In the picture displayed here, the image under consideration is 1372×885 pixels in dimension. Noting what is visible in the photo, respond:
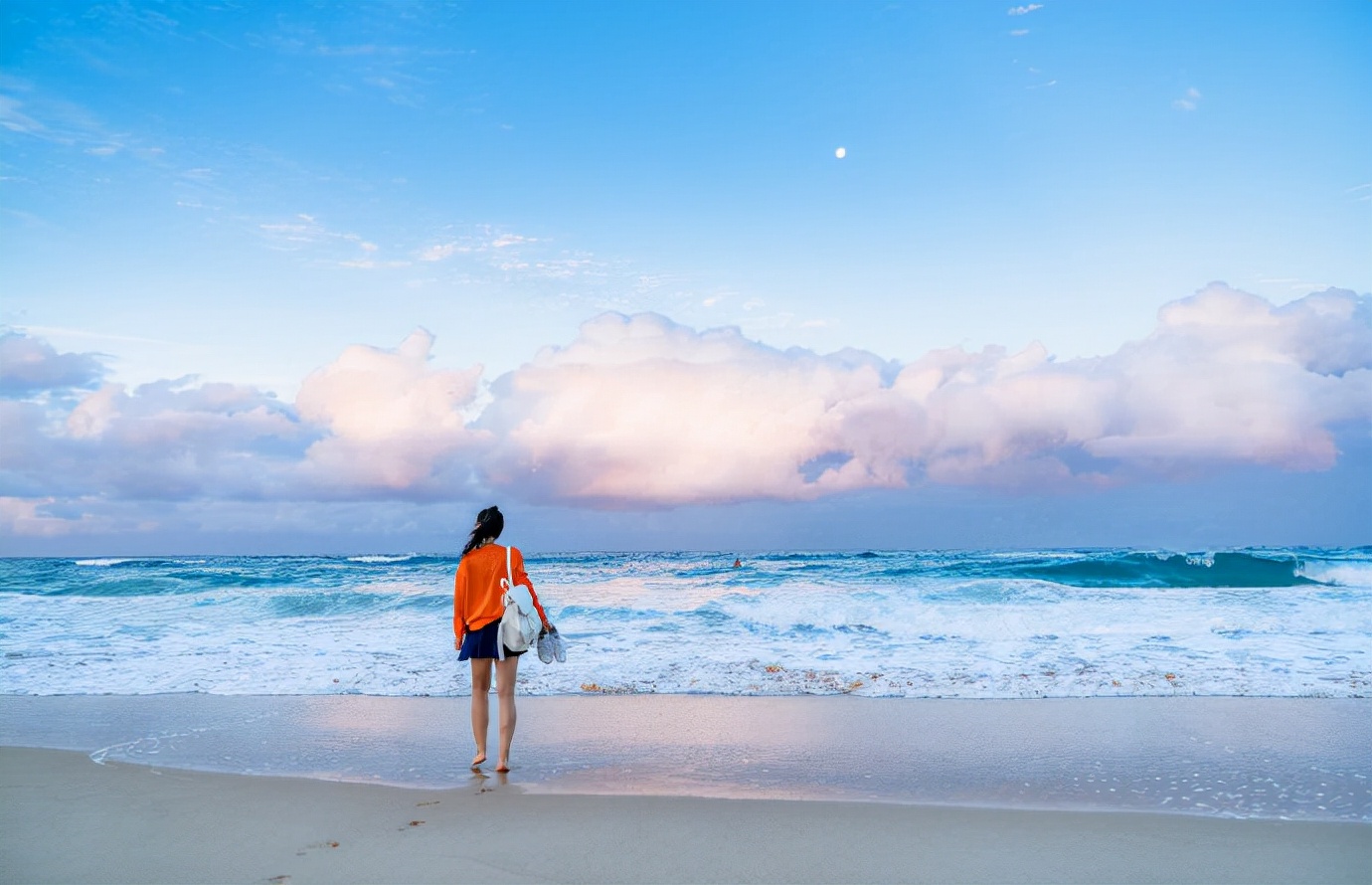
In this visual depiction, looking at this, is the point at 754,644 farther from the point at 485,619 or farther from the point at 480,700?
the point at 485,619

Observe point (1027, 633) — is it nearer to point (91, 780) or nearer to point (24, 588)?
point (91, 780)

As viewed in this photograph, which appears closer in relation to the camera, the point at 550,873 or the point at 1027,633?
the point at 550,873

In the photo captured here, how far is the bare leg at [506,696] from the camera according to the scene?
6.25m

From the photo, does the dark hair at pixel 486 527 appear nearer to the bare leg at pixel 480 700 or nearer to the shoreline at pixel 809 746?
the bare leg at pixel 480 700

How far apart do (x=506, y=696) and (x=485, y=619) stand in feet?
2.05

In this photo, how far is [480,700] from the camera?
6.40m

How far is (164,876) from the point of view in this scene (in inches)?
164

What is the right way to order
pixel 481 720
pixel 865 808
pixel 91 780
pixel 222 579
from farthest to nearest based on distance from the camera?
pixel 222 579
pixel 481 720
pixel 91 780
pixel 865 808

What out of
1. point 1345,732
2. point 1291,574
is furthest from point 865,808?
point 1291,574

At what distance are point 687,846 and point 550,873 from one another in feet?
2.59

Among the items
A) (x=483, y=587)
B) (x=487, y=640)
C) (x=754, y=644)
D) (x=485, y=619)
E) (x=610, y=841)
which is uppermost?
(x=483, y=587)

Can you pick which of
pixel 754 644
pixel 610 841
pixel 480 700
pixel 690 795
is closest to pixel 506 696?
pixel 480 700

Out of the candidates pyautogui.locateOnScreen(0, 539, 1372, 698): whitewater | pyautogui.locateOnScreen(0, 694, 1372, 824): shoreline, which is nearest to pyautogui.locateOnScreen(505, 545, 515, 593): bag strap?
pyautogui.locateOnScreen(0, 694, 1372, 824): shoreline

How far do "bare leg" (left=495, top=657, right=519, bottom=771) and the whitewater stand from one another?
10.1 ft
